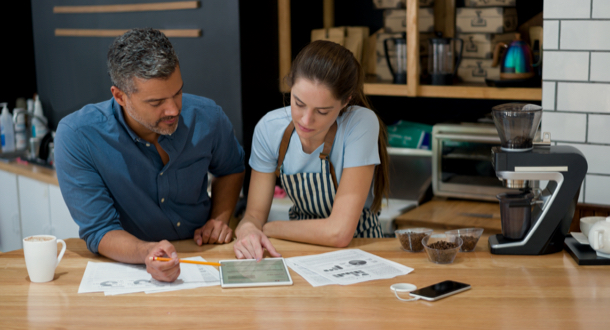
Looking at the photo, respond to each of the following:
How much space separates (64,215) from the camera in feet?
11.0

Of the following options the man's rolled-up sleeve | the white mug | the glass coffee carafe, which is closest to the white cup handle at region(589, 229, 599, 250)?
the white mug

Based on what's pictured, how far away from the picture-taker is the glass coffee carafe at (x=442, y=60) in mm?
2926

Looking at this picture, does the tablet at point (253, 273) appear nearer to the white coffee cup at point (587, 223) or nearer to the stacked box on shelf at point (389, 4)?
the white coffee cup at point (587, 223)

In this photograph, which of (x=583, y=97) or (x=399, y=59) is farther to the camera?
(x=399, y=59)

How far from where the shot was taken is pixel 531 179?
5.52 feet

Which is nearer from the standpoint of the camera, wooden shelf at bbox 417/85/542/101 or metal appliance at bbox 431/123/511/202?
wooden shelf at bbox 417/85/542/101

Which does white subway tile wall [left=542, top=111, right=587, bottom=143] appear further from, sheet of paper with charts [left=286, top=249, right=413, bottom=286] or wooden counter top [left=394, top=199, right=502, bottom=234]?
sheet of paper with charts [left=286, top=249, right=413, bottom=286]

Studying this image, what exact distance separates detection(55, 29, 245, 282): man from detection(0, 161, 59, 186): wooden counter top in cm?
160

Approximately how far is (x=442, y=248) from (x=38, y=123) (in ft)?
10.1

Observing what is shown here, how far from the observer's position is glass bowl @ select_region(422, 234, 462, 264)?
5.34 ft

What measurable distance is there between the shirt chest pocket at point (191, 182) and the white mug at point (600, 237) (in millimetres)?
1171

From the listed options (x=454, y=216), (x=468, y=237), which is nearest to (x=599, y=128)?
(x=468, y=237)

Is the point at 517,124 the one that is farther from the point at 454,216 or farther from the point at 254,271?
the point at 454,216

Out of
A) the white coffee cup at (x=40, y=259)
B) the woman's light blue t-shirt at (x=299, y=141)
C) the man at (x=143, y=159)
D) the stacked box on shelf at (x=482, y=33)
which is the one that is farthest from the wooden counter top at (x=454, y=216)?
Result: the white coffee cup at (x=40, y=259)
